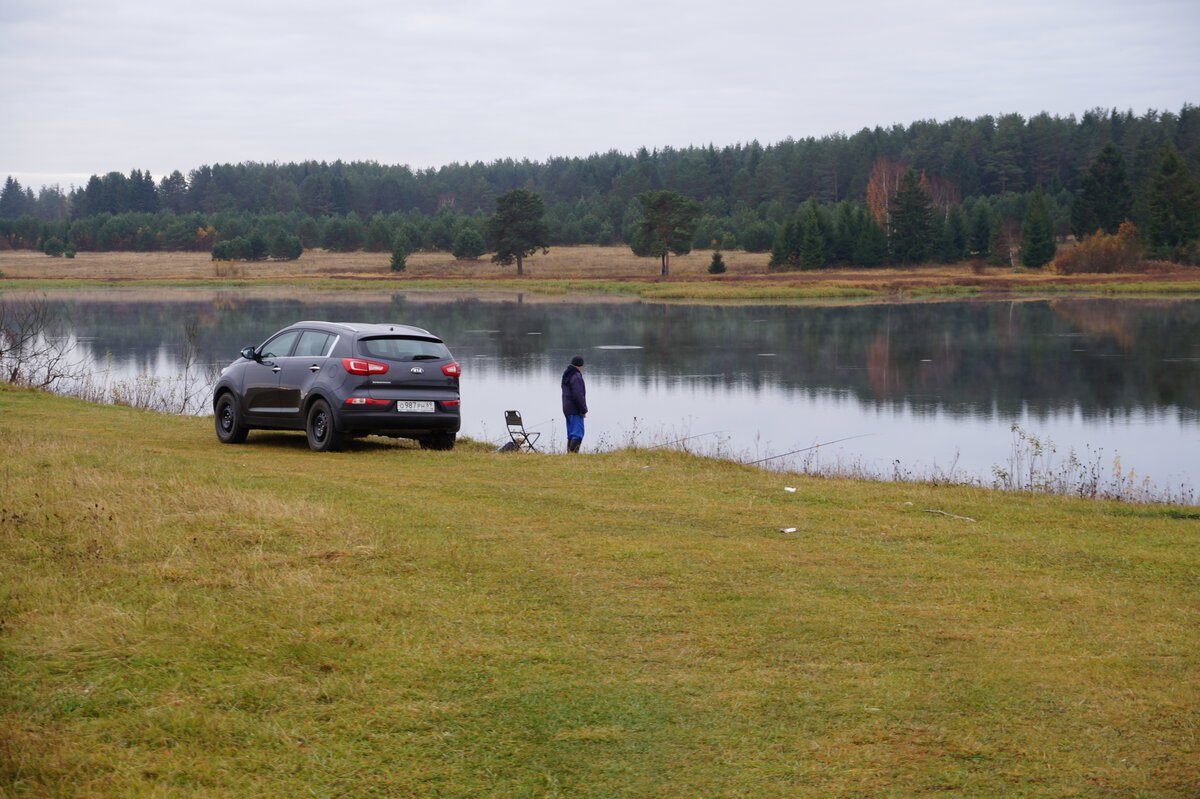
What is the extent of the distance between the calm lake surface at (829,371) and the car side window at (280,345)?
551cm

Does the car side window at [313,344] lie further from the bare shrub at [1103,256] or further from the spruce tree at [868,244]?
the spruce tree at [868,244]

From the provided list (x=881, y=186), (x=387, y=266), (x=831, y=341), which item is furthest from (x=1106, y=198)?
(x=387, y=266)

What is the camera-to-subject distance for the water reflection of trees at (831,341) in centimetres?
3294

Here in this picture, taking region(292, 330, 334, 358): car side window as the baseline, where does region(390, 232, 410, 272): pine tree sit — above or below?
above

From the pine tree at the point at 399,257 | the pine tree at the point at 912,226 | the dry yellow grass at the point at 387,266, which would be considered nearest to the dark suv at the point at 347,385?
the dry yellow grass at the point at 387,266

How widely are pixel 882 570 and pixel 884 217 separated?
4139 inches

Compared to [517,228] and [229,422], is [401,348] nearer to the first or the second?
[229,422]

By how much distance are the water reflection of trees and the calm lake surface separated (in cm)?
14

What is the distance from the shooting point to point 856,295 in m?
79.9

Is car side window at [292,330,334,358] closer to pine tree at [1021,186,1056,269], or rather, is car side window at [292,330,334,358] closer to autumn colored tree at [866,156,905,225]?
pine tree at [1021,186,1056,269]

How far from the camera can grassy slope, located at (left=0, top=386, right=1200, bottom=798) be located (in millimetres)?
4840

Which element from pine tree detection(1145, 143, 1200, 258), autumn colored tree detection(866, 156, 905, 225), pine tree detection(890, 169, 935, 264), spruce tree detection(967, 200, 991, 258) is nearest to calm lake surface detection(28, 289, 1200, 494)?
pine tree detection(1145, 143, 1200, 258)

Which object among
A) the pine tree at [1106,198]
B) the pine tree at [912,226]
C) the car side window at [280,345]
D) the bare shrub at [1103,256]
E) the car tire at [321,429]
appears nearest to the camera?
the car tire at [321,429]

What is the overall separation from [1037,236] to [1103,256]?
18.2 feet
